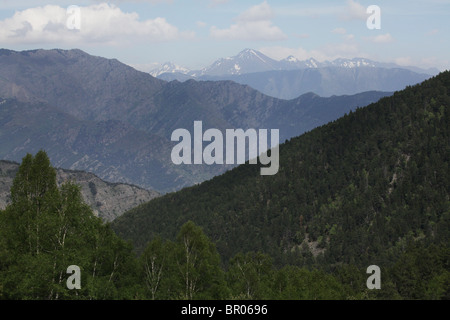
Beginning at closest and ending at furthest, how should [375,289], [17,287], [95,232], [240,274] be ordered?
[17,287] → [95,232] → [240,274] → [375,289]

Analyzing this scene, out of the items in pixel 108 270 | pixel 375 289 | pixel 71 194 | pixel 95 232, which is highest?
pixel 71 194

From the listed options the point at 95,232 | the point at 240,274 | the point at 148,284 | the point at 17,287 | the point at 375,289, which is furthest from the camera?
the point at 375,289

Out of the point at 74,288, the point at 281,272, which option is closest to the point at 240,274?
the point at 281,272

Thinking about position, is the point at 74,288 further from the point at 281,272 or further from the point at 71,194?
the point at 281,272

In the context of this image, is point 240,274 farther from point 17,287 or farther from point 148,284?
point 17,287

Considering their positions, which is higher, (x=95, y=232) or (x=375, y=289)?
(x=95, y=232)

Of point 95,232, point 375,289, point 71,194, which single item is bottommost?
point 375,289

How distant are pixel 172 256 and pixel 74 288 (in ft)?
47.6

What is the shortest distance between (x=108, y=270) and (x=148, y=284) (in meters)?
5.80
